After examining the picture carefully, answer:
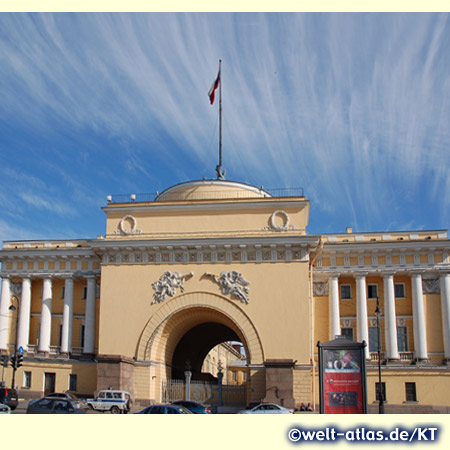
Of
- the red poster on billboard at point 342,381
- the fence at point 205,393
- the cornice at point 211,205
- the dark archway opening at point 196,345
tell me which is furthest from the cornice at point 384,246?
the red poster on billboard at point 342,381

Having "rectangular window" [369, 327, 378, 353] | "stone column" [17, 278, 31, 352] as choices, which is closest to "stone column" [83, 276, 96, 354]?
"stone column" [17, 278, 31, 352]

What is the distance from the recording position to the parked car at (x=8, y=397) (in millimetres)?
25953

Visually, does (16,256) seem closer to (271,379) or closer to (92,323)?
(92,323)

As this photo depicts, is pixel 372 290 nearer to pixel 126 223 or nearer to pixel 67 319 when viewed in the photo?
pixel 126 223

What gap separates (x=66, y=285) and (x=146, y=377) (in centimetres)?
824

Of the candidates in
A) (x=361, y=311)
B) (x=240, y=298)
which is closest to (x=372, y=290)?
(x=361, y=311)

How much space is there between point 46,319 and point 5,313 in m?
2.68

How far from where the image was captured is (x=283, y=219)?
3078 centimetres

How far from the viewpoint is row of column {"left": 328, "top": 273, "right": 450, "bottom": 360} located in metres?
31.1

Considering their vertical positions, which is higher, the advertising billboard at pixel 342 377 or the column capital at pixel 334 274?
the column capital at pixel 334 274

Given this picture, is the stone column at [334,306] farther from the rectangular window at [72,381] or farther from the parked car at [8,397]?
the parked car at [8,397]

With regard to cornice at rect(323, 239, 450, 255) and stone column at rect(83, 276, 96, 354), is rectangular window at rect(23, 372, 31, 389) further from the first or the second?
cornice at rect(323, 239, 450, 255)

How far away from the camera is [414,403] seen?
98.0 ft

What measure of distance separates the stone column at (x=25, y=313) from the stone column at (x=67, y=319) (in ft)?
Answer: 7.46
